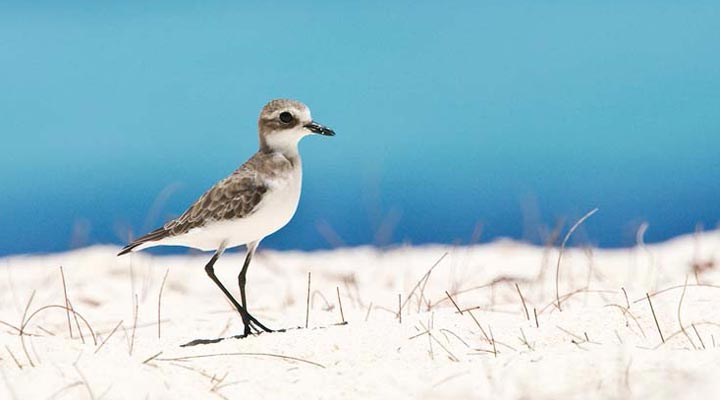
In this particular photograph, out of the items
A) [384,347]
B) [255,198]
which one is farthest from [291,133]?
[384,347]

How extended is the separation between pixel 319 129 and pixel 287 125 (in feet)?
0.56

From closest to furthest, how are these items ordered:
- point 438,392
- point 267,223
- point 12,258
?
point 438,392 → point 267,223 → point 12,258

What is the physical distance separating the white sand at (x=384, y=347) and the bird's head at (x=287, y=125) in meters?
1.00

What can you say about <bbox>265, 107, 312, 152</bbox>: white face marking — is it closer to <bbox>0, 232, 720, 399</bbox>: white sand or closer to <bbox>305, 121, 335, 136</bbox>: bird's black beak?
<bbox>305, 121, 335, 136</bbox>: bird's black beak

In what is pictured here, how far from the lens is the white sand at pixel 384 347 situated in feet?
10.9

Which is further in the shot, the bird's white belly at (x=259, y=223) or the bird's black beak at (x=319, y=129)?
the bird's black beak at (x=319, y=129)

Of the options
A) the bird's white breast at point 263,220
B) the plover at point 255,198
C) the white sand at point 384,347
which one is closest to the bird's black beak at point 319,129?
the plover at point 255,198

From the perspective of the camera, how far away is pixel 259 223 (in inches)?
185

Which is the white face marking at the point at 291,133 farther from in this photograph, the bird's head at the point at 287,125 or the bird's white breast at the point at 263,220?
the bird's white breast at the point at 263,220

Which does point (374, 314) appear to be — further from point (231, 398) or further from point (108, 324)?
point (231, 398)

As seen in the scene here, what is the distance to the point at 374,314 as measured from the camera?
237 inches

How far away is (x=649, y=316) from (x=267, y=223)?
82.4 inches

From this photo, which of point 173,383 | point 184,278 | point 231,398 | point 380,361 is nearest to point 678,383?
point 380,361

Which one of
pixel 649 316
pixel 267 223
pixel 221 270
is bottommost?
pixel 221 270
